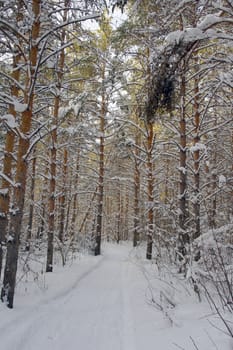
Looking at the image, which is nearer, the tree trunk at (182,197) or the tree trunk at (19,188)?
the tree trunk at (19,188)

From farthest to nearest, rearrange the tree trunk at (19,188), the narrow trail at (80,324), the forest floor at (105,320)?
the tree trunk at (19,188), the narrow trail at (80,324), the forest floor at (105,320)

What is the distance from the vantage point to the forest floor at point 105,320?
3.59 meters

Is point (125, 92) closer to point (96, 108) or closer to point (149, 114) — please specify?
point (96, 108)

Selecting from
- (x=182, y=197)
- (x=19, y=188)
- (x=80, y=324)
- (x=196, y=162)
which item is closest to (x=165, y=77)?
(x=19, y=188)

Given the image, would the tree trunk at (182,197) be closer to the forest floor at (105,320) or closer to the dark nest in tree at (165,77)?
the forest floor at (105,320)

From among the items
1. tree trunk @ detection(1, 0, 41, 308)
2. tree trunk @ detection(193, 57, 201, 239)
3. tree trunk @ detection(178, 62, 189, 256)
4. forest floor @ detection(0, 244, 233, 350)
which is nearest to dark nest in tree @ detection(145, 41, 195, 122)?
tree trunk @ detection(178, 62, 189, 256)

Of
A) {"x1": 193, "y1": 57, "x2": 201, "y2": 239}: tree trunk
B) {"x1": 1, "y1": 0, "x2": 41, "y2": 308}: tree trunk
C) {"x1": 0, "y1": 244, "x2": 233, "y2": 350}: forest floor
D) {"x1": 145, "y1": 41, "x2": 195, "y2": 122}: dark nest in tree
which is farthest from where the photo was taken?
{"x1": 193, "y1": 57, "x2": 201, "y2": 239}: tree trunk

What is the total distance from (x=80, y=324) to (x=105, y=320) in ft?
1.44

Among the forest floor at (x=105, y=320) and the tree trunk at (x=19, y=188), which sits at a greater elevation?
the tree trunk at (x=19, y=188)

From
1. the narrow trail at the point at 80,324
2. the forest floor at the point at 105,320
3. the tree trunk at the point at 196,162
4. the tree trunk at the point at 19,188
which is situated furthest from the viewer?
the tree trunk at the point at 196,162

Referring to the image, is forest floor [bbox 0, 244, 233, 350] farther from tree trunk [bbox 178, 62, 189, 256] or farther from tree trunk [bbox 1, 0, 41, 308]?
tree trunk [bbox 178, 62, 189, 256]

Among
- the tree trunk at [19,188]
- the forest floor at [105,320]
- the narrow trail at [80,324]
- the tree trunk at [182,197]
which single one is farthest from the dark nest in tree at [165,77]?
the narrow trail at [80,324]

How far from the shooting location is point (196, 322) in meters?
3.92

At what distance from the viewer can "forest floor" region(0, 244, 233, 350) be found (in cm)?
359
